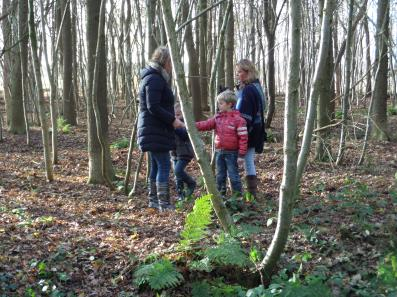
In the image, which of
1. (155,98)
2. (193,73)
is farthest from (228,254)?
(193,73)

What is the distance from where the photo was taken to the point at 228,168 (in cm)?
604

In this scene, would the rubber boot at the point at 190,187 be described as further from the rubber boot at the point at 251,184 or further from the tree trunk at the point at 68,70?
the tree trunk at the point at 68,70

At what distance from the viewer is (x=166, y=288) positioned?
146 inches

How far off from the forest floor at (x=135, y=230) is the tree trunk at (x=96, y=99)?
14.4 inches

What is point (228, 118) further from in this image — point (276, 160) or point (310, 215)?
point (276, 160)

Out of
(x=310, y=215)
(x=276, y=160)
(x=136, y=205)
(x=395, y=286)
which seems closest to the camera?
(x=395, y=286)

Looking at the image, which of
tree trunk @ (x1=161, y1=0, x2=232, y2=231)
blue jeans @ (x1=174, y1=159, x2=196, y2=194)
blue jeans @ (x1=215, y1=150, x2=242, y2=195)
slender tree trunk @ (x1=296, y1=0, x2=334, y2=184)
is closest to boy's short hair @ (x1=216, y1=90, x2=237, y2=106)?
blue jeans @ (x1=215, y1=150, x2=242, y2=195)

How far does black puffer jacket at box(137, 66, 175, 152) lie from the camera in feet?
17.5

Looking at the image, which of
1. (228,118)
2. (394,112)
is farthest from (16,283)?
(394,112)

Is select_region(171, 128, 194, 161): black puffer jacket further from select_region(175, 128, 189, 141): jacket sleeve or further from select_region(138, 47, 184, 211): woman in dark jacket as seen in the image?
select_region(138, 47, 184, 211): woman in dark jacket

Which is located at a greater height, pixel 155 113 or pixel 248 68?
pixel 248 68

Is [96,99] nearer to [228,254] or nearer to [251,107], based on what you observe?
[251,107]

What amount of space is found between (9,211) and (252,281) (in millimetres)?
3394

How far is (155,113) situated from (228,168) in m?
1.32
